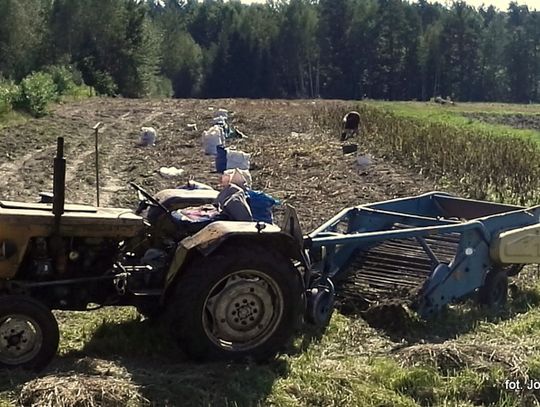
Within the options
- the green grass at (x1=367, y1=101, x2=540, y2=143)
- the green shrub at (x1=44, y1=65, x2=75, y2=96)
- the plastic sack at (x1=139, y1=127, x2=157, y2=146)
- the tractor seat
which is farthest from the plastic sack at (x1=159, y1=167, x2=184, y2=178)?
the green shrub at (x1=44, y1=65, x2=75, y2=96)

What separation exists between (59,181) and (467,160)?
33.0ft

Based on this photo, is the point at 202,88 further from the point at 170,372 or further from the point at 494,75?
the point at 170,372

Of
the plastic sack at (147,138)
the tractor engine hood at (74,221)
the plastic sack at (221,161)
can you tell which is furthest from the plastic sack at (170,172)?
the tractor engine hood at (74,221)

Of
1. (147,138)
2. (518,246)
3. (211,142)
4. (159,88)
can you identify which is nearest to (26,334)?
(518,246)

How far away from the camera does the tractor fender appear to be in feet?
16.1

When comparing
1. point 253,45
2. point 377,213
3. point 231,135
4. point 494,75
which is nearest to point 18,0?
point 231,135

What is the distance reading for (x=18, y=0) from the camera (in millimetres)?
47156

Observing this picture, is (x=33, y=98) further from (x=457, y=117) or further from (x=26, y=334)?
(x=457, y=117)

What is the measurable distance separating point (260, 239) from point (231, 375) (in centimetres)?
87

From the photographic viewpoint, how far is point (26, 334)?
464 centimetres

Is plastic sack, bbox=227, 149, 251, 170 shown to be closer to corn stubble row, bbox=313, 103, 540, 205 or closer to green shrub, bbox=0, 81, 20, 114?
corn stubble row, bbox=313, 103, 540, 205

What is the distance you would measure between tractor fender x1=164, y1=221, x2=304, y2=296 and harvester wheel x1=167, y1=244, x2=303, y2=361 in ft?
0.18

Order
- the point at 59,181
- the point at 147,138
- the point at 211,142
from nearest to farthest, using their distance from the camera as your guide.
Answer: the point at 59,181
the point at 211,142
the point at 147,138

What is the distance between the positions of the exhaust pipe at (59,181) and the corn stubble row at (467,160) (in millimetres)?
A: 7841
